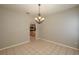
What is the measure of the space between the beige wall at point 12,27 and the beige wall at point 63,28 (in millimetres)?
952

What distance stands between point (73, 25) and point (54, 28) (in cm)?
128

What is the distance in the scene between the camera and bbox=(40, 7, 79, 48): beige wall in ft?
13.6

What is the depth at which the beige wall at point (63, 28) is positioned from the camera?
4.14m

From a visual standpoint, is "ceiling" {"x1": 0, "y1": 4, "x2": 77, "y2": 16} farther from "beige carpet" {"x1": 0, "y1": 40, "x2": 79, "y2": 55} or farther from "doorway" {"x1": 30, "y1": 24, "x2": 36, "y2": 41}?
"beige carpet" {"x1": 0, "y1": 40, "x2": 79, "y2": 55}

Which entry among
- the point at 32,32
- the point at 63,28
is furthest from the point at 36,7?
the point at 32,32

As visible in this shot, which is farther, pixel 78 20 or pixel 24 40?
pixel 24 40

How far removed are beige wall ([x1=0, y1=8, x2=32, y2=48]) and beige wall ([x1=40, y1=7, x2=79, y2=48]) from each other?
952 mm

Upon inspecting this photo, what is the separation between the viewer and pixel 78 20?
401 centimetres

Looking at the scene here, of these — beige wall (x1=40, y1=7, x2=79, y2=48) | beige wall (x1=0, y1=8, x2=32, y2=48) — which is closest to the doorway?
beige wall (x1=0, y1=8, x2=32, y2=48)

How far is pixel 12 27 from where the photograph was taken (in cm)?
455

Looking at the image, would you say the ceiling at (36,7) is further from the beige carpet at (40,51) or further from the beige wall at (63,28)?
the beige carpet at (40,51)
